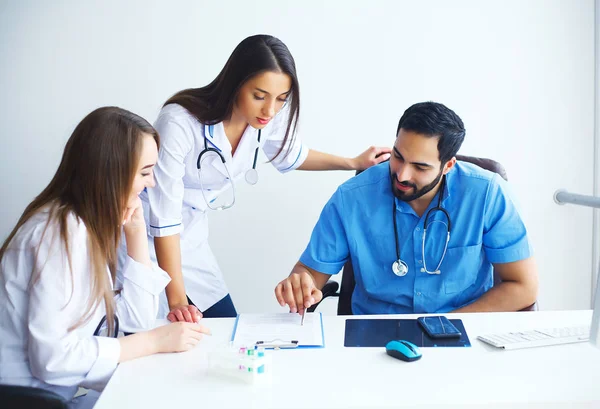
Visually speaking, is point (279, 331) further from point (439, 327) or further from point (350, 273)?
point (350, 273)

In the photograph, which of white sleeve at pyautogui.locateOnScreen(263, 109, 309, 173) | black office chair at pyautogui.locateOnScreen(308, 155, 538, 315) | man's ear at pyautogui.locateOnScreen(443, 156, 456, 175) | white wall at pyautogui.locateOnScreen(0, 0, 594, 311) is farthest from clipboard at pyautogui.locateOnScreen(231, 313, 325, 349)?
white wall at pyautogui.locateOnScreen(0, 0, 594, 311)

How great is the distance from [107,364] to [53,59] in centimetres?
161

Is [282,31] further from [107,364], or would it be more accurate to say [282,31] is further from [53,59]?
[107,364]

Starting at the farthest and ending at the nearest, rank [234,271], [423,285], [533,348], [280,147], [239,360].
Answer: [234,271]
[280,147]
[423,285]
[533,348]
[239,360]

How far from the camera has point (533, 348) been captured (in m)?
A: 1.27

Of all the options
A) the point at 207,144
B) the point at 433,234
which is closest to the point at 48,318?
the point at 207,144

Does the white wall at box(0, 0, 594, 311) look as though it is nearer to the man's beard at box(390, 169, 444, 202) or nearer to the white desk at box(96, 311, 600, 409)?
the man's beard at box(390, 169, 444, 202)

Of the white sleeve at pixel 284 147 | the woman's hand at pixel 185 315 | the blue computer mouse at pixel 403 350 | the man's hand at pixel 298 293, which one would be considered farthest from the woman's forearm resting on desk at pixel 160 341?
the white sleeve at pixel 284 147

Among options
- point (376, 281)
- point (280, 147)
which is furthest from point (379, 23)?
point (376, 281)

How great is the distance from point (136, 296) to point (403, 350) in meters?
0.62

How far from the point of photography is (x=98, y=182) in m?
1.28

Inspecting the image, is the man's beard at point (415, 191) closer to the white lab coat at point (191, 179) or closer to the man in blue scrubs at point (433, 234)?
the man in blue scrubs at point (433, 234)

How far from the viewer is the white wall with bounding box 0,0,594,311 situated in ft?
7.98

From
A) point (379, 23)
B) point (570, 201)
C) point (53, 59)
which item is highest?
point (379, 23)
